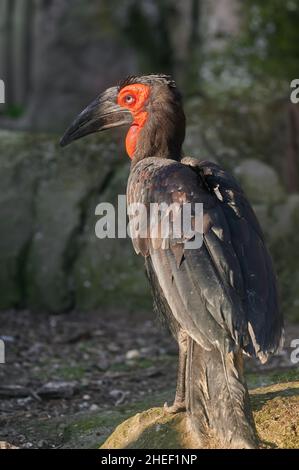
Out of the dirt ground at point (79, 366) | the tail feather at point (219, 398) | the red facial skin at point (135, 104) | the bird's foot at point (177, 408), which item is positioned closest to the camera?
the tail feather at point (219, 398)

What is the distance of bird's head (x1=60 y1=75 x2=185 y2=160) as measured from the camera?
5.48 metres

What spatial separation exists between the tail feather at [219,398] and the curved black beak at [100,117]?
1.59m

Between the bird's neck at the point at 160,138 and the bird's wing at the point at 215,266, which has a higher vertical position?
the bird's neck at the point at 160,138

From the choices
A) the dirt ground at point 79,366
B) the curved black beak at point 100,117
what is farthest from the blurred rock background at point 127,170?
the curved black beak at point 100,117

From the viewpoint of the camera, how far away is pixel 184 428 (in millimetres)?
4746

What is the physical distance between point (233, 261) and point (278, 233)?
401 cm

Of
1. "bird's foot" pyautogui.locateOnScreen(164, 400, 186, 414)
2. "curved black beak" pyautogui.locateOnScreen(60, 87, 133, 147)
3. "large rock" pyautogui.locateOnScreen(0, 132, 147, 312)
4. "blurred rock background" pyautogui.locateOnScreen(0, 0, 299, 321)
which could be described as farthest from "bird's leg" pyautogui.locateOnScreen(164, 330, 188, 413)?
"large rock" pyautogui.locateOnScreen(0, 132, 147, 312)

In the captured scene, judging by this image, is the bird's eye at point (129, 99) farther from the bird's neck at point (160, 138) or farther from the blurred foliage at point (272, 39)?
the blurred foliage at point (272, 39)

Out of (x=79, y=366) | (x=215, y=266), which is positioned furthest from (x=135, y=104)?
(x=79, y=366)

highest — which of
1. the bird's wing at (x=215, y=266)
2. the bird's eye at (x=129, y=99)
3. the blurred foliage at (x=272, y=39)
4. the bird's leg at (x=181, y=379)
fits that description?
the blurred foliage at (x=272, y=39)

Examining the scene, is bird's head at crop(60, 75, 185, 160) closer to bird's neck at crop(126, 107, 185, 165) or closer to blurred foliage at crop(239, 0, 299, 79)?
bird's neck at crop(126, 107, 185, 165)

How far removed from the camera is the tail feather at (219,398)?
442 centimetres

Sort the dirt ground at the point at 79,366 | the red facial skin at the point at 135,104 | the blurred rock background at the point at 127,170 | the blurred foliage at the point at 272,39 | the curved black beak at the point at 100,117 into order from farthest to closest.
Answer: the blurred foliage at the point at 272,39, the blurred rock background at the point at 127,170, the dirt ground at the point at 79,366, the curved black beak at the point at 100,117, the red facial skin at the point at 135,104

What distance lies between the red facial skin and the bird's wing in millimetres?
584
